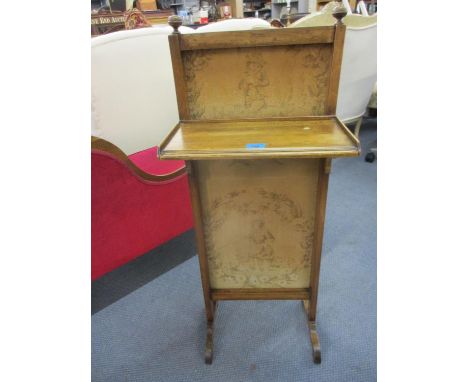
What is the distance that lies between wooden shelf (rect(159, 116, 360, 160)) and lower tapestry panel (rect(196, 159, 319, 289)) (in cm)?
13

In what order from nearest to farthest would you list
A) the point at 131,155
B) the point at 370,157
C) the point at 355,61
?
the point at 131,155 → the point at 355,61 → the point at 370,157

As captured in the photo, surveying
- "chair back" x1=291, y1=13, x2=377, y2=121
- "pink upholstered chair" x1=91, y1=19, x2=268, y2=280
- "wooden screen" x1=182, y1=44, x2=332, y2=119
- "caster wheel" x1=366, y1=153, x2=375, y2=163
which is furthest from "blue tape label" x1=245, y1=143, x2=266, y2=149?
"caster wheel" x1=366, y1=153, x2=375, y2=163

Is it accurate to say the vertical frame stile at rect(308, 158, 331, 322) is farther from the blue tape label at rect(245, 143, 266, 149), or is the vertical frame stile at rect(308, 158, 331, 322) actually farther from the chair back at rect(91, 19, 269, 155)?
the chair back at rect(91, 19, 269, 155)

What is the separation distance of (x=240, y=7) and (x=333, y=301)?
4.94 m

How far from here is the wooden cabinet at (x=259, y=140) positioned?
2.53 ft

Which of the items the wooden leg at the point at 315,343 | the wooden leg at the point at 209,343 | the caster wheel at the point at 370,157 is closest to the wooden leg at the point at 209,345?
the wooden leg at the point at 209,343

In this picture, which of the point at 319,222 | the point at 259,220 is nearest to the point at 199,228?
the point at 259,220

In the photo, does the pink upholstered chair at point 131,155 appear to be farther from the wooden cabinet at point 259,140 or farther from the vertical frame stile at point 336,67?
the vertical frame stile at point 336,67

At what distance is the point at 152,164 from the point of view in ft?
5.18

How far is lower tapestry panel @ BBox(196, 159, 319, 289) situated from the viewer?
0.98m

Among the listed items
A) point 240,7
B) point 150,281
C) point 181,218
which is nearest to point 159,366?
point 150,281

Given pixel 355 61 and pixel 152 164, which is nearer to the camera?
pixel 152 164

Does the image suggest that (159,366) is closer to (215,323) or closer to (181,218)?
(215,323)

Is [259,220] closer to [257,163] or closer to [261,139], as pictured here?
[257,163]
